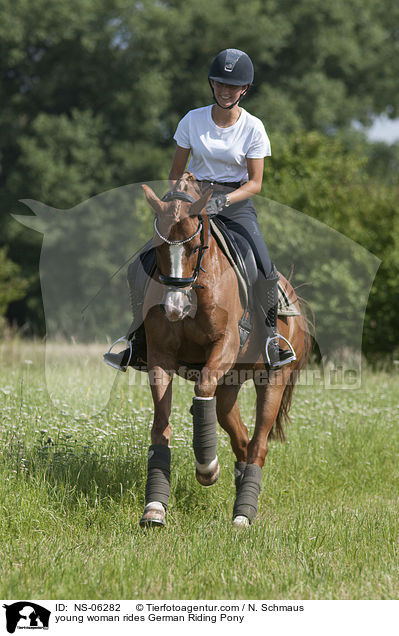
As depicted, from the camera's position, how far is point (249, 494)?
5812 millimetres

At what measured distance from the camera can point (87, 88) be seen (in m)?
31.0

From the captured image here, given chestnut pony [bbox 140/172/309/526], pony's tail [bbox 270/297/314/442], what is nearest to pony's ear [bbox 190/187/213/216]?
chestnut pony [bbox 140/172/309/526]

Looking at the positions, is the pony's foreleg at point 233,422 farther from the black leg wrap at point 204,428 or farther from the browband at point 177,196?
the browband at point 177,196

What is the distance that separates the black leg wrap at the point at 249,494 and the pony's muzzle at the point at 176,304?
1.71 meters

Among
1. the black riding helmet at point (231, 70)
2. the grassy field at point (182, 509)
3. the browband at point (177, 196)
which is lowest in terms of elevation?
the grassy field at point (182, 509)

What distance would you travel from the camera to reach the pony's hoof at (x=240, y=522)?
556cm

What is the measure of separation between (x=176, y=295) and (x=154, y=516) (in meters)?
1.61

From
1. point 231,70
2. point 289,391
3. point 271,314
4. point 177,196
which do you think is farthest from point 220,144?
point 289,391

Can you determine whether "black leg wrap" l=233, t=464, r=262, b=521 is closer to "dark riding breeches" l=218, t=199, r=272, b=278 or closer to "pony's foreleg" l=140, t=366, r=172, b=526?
"pony's foreleg" l=140, t=366, r=172, b=526

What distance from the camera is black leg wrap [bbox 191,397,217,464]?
5160 mm

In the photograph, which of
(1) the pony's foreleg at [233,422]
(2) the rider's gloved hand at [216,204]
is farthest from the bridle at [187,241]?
(1) the pony's foreleg at [233,422]

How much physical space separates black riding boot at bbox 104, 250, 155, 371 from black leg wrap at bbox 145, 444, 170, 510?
2.65ft

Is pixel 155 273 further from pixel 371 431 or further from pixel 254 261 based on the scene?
pixel 371 431
